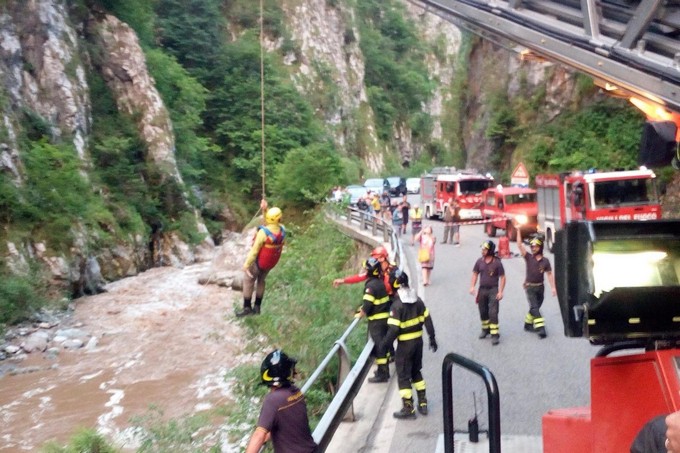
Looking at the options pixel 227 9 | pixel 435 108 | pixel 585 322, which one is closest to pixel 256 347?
pixel 585 322

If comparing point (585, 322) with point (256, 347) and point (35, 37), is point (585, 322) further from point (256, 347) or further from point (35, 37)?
point (35, 37)

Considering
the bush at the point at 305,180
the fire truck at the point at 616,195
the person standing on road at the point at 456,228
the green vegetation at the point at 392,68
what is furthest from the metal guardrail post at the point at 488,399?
the green vegetation at the point at 392,68

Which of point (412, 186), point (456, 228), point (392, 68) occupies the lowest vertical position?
point (456, 228)

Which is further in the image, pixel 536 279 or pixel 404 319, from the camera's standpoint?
pixel 536 279

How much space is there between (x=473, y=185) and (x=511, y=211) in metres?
6.56

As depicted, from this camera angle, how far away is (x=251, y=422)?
10375 millimetres

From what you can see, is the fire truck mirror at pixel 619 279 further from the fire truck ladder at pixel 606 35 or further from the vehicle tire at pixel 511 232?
the vehicle tire at pixel 511 232

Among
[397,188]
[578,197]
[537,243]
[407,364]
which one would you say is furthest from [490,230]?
[397,188]

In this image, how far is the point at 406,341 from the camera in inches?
340

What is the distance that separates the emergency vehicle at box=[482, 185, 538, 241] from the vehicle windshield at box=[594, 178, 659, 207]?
6.31m

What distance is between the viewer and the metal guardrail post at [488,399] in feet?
11.6

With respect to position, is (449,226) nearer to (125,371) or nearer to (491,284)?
(125,371)

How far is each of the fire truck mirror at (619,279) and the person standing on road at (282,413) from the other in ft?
7.88

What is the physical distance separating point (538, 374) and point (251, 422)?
4032mm
